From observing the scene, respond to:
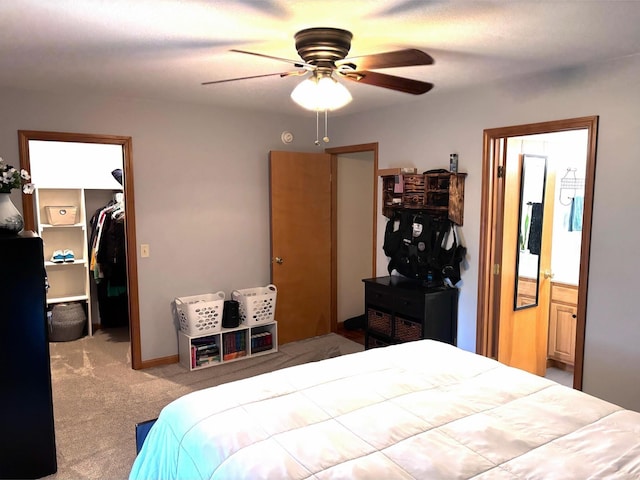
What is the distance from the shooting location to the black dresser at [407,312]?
139 inches

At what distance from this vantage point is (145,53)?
251cm

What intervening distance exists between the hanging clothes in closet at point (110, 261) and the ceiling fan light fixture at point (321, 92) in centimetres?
323

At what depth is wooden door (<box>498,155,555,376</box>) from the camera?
356 cm

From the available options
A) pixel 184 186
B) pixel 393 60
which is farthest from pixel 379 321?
pixel 393 60

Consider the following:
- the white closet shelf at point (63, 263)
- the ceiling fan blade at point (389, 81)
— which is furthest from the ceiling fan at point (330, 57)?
the white closet shelf at point (63, 263)

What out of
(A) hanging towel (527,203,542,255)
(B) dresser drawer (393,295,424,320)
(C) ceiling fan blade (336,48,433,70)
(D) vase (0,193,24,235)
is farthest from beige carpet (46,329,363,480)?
(C) ceiling fan blade (336,48,433,70)

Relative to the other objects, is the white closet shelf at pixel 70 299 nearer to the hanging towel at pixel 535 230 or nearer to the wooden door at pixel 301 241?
the wooden door at pixel 301 241

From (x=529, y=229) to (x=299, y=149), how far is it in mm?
2350

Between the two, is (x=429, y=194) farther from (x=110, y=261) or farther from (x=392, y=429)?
(x=110, y=261)

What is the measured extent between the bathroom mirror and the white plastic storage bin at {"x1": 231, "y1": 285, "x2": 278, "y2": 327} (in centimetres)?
215

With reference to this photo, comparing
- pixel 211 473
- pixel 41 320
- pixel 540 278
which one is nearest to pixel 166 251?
pixel 41 320

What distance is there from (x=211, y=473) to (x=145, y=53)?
7.05ft

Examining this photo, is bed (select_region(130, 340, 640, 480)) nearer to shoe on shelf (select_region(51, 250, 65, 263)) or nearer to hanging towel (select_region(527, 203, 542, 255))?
hanging towel (select_region(527, 203, 542, 255))

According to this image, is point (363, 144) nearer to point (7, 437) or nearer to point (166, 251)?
point (166, 251)
